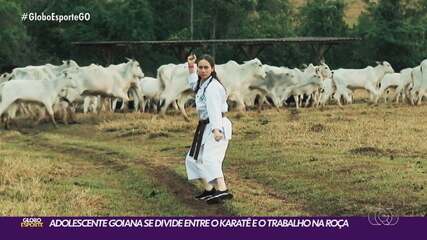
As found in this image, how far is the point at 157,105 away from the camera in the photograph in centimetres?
2445

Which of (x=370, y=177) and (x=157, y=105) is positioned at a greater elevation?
(x=370, y=177)

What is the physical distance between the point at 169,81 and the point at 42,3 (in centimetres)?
1692

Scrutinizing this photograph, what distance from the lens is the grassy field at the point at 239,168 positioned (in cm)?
870

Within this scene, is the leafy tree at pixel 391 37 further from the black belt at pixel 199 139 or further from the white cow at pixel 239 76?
the black belt at pixel 199 139

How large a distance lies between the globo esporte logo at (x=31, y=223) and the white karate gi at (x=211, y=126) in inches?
93.9

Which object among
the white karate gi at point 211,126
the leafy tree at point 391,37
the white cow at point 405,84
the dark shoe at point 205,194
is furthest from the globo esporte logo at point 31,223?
the leafy tree at point 391,37

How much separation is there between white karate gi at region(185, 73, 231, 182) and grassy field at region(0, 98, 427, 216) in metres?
0.44

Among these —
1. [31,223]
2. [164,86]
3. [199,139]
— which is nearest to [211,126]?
[199,139]

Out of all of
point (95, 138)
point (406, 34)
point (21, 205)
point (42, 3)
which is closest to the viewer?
point (21, 205)

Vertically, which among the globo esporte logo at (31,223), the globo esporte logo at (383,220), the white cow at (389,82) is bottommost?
the white cow at (389,82)

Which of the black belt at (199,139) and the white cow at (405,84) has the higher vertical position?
the black belt at (199,139)

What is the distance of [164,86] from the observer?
73.1ft

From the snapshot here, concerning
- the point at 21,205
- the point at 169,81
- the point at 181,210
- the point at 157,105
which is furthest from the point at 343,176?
the point at 157,105

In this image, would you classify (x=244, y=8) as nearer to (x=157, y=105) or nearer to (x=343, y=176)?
(x=157, y=105)
